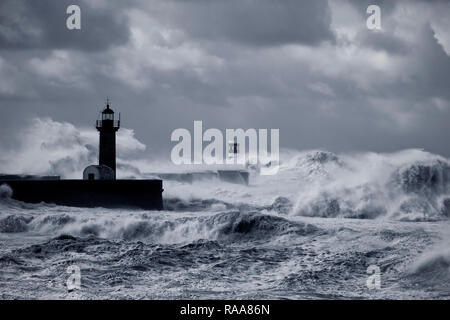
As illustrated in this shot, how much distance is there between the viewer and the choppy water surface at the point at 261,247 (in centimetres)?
809

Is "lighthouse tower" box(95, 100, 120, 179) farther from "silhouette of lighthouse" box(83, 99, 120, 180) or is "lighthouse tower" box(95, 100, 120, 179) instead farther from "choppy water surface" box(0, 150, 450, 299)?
"choppy water surface" box(0, 150, 450, 299)

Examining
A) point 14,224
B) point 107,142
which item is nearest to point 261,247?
point 14,224

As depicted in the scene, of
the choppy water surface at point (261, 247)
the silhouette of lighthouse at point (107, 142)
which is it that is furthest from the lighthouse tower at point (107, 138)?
the choppy water surface at point (261, 247)

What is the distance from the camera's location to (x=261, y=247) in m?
10.7

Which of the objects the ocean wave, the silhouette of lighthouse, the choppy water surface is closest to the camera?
the choppy water surface

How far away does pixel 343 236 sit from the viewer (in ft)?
36.2

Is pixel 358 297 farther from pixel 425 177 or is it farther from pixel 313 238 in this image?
pixel 425 177

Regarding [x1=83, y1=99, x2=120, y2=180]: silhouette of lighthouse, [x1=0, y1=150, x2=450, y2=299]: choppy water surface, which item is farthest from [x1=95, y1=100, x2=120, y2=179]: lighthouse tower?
[x1=0, y1=150, x2=450, y2=299]: choppy water surface

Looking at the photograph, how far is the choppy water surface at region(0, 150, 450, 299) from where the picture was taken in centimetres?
809

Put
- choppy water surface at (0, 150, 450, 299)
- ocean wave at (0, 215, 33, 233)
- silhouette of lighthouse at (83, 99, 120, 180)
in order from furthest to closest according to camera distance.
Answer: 1. silhouette of lighthouse at (83, 99, 120, 180)
2. ocean wave at (0, 215, 33, 233)
3. choppy water surface at (0, 150, 450, 299)
